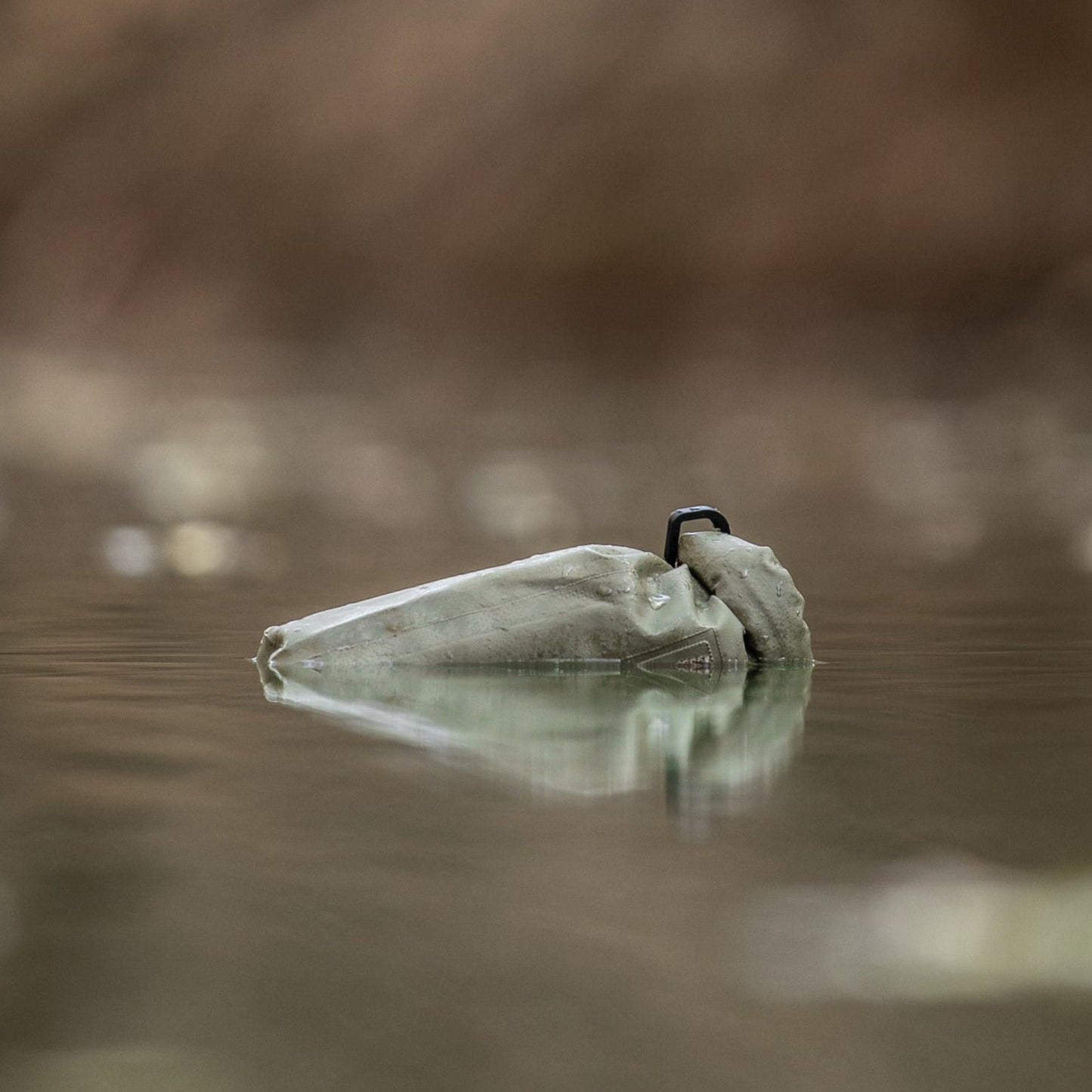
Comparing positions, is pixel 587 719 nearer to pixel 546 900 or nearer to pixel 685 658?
pixel 685 658

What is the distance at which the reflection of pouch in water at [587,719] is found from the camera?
266 cm

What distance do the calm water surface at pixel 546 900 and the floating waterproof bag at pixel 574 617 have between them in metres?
0.57

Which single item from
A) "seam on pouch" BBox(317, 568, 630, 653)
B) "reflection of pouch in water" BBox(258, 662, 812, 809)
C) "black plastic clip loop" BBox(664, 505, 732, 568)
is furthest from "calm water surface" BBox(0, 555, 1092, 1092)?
"black plastic clip loop" BBox(664, 505, 732, 568)

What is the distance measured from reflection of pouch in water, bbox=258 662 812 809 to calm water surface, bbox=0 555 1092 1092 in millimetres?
15

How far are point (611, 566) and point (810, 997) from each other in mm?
2573

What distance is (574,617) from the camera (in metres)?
4.11

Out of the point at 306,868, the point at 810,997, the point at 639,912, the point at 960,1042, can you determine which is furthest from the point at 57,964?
the point at 960,1042

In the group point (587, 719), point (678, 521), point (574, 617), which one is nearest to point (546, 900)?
point (587, 719)

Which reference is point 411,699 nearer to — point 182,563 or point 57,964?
point 57,964

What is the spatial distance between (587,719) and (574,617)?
889 millimetres

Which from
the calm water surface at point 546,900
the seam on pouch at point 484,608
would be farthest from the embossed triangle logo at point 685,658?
the calm water surface at point 546,900

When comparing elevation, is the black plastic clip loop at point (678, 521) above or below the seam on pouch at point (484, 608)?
above

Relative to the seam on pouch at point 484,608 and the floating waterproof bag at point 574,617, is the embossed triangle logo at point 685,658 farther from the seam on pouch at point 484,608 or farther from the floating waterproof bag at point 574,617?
the seam on pouch at point 484,608

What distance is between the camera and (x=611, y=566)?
4.07 meters
